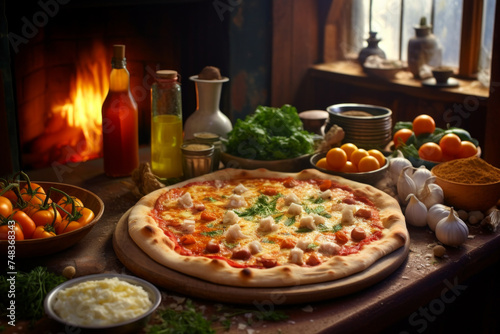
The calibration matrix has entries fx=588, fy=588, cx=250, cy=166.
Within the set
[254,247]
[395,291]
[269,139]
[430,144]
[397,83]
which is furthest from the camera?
[397,83]

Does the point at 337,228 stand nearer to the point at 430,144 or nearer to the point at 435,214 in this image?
the point at 435,214

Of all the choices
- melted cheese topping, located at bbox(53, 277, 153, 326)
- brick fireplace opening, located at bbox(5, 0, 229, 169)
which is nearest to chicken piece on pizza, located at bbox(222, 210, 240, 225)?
melted cheese topping, located at bbox(53, 277, 153, 326)

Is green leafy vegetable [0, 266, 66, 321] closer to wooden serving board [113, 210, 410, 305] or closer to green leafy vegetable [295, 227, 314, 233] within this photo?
wooden serving board [113, 210, 410, 305]

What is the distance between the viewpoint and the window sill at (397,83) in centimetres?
385

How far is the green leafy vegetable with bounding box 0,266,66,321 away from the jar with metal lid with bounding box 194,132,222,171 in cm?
121

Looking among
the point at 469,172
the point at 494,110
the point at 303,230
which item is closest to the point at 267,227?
the point at 303,230

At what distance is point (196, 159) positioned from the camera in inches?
113

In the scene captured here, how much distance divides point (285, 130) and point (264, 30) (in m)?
1.59

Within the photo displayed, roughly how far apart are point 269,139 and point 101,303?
1.57m

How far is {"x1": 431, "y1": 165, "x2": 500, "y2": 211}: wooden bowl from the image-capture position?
248cm

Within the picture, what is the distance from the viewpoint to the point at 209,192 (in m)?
2.71

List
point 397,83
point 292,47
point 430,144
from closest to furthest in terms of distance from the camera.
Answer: point 430,144 < point 397,83 < point 292,47

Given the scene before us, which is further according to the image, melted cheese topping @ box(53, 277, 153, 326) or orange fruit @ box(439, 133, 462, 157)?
orange fruit @ box(439, 133, 462, 157)

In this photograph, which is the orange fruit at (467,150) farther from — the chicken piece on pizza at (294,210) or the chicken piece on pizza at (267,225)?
the chicken piece on pizza at (267,225)
